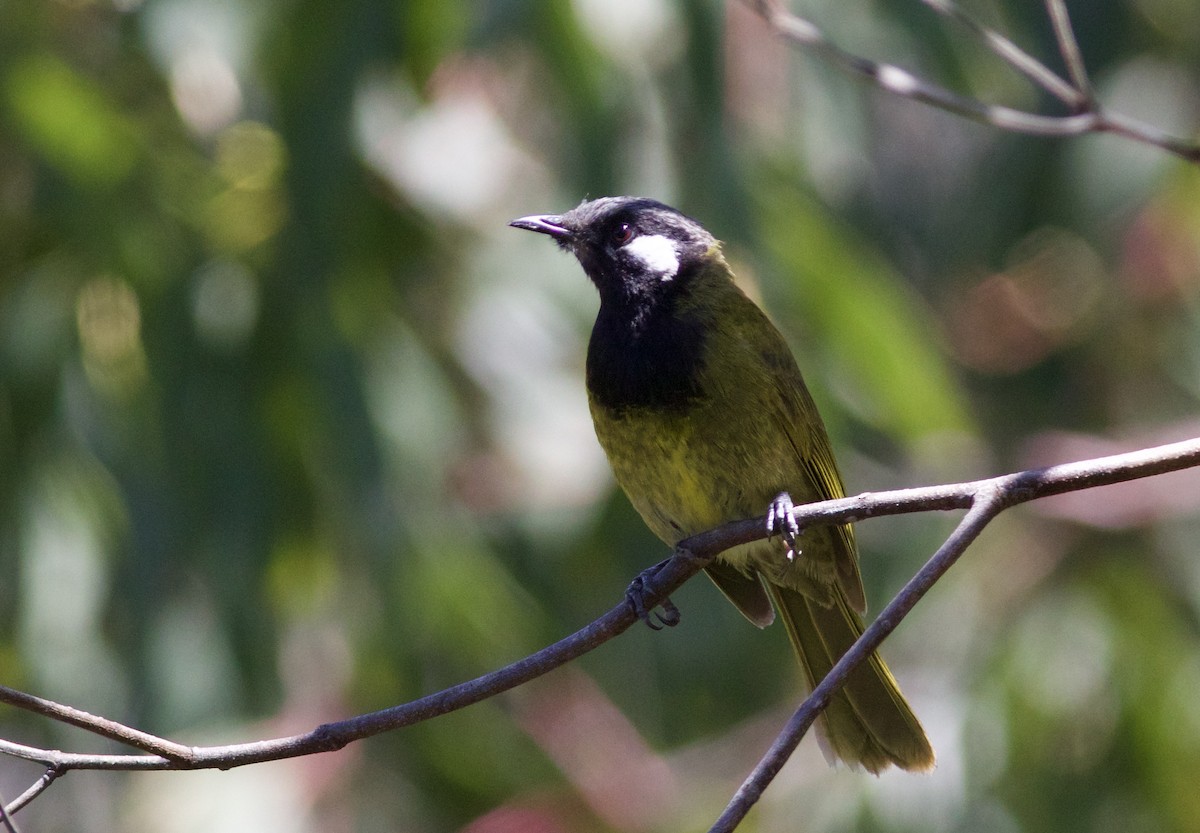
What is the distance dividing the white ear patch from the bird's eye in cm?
2

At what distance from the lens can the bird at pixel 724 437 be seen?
3.51 metres

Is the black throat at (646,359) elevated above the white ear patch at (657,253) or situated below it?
below

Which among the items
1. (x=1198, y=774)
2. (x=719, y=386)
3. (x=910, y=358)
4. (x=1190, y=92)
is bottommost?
(x=1198, y=774)

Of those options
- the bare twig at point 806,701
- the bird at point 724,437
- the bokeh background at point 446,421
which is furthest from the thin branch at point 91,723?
the bokeh background at point 446,421

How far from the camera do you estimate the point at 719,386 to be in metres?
3.54

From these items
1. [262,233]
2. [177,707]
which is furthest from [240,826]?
[262,233]

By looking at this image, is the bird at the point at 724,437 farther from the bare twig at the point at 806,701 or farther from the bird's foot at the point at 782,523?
the bare twig at the point at 806,701

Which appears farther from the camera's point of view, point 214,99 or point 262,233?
point 214,99

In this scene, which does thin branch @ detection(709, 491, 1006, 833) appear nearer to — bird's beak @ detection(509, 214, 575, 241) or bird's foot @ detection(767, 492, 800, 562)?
bird's foot @ detection(767, 492, 800, 562)

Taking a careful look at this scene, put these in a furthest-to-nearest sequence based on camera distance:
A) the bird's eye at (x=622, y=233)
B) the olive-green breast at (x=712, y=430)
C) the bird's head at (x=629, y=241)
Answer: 1. the bird's eye at (x=622, y=233)
2. the bird's head at (x=629, y=241)
3. the olive-green breast at (x=712, y=430)

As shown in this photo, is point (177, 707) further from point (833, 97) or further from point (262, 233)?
point (833, 97)

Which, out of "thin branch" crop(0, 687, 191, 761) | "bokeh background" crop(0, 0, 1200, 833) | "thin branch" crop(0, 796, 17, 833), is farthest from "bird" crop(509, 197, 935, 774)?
"thin branch" crop(0, 796, 17, 833)

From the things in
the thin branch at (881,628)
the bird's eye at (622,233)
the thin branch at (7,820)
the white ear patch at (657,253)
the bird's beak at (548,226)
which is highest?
the bird's beak at (548,226)

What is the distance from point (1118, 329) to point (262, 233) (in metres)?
3.90
